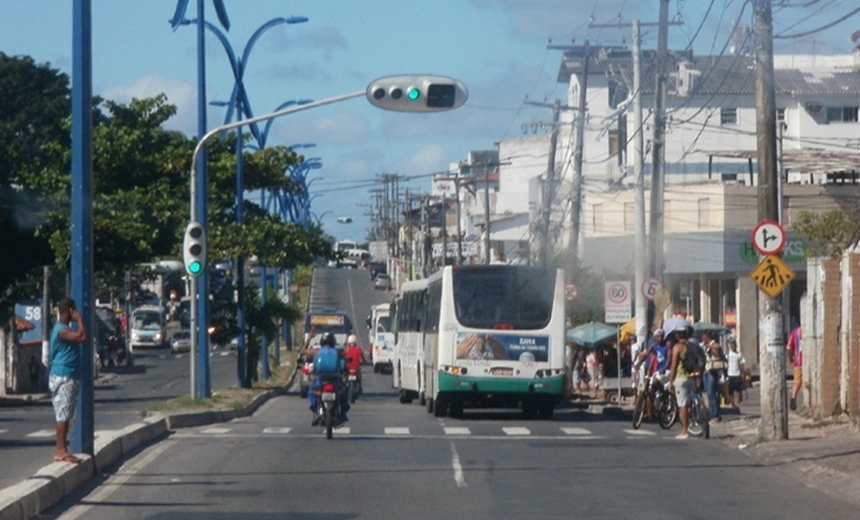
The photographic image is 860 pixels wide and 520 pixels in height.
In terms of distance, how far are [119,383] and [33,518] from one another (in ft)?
148

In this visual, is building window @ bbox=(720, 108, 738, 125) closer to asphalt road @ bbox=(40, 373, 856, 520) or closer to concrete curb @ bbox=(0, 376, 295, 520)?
asphalt road @ bbox=(40, 373, 856, 520)

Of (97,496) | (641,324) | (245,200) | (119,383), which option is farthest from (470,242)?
(97,496)

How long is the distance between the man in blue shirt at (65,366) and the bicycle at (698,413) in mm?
10415

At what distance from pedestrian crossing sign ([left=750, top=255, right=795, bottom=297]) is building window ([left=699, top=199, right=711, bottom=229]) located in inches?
1417

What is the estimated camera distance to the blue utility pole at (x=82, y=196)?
15.5m

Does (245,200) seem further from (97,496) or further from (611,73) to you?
(97,496)

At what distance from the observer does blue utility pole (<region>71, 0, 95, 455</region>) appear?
15547 millimetres

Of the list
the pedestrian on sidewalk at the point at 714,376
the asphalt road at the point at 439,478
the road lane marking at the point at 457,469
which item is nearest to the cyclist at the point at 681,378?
the asphalt road at the point at 439,478

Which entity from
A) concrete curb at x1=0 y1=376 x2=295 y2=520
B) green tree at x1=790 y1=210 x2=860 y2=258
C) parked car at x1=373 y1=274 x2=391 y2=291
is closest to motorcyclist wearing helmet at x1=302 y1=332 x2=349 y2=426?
concrete curb at x1=0 y1=376 x2=295 y2=520

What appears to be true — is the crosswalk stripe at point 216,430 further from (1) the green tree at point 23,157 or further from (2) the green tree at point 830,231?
(1) the green tree at point 23,157

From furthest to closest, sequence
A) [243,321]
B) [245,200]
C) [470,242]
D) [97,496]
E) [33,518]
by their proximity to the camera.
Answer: [470,242] < [245,200] < [243,321] < [97,496] < [33,518]

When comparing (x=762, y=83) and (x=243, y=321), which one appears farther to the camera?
(x=243, y=321)

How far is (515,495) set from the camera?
14320 millimetres

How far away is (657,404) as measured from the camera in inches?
982
